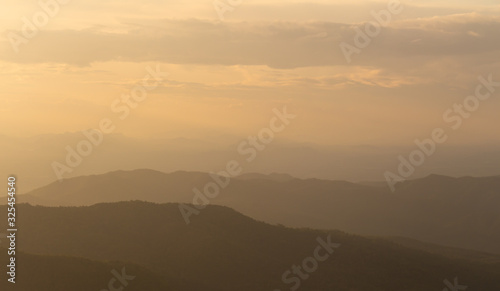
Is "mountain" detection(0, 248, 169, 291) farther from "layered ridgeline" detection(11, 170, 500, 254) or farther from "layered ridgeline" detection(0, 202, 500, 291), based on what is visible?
"layered ridgeline" detection(11, 170, 500, 254)

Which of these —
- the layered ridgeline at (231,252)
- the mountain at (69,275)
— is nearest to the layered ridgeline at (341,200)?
the layered ridgeline at (231,252)

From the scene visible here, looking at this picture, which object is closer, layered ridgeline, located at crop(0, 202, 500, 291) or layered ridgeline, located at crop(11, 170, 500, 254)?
layered ridgeline, located at crop(0, 202, 500, 291)

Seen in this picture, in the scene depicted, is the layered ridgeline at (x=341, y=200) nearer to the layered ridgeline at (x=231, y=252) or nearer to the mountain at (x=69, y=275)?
the layered ridgeline at (x=231, y=252)

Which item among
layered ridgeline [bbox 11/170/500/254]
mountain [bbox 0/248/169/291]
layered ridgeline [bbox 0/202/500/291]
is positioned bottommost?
mountain [bbox 0/248/169/291]

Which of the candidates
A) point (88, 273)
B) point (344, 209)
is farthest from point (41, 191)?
point (88, 273)

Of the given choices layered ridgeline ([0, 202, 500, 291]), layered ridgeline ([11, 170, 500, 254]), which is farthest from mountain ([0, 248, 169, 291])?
layered ridgeline ([11, 170, 500, 254])

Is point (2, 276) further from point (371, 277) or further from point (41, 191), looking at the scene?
point (41, 191)
